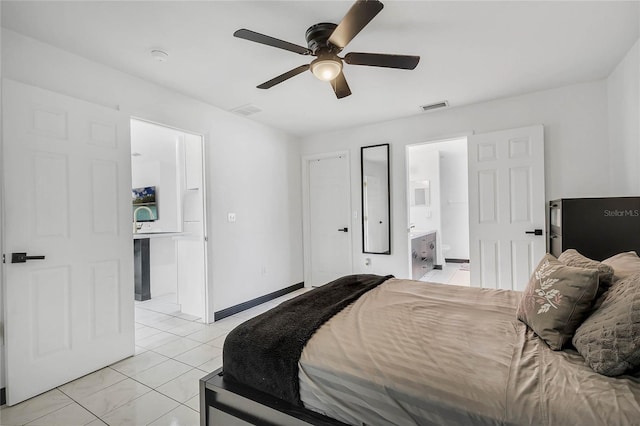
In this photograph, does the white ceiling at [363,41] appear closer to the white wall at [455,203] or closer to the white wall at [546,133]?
the white wall at [546,133]

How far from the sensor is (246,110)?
3.69 meters

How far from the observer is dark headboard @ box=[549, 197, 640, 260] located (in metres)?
2.29

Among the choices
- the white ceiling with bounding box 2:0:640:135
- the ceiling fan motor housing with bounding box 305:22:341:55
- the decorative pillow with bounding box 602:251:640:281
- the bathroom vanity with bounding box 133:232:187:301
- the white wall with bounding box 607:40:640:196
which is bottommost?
the bathroom vanity with bounding box 133:232:187:301

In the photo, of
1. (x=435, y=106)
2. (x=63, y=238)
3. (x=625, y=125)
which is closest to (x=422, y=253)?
(x=435, y=106)

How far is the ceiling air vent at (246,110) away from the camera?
3590 millimetres

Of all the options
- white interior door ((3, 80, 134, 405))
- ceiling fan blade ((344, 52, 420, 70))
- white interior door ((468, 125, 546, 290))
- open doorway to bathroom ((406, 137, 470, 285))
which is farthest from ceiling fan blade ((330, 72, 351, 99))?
open doorway to bathroom ((406, 137, 470, 285))

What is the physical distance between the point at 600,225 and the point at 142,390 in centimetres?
369

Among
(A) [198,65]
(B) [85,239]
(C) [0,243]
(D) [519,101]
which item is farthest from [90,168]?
(D) [519,101]

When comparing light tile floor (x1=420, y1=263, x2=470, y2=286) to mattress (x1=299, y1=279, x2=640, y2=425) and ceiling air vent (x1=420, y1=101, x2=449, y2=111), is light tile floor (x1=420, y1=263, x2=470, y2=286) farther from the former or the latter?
mattress (x1=299, y1=279, x2=640, y2=425)

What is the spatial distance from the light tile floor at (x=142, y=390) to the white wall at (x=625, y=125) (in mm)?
3863

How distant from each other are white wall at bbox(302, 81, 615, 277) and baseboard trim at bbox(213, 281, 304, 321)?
126cm

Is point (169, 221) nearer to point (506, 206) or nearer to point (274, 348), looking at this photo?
point (274, 348)

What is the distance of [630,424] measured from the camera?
0.83 metres

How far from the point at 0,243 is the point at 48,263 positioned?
291mm
